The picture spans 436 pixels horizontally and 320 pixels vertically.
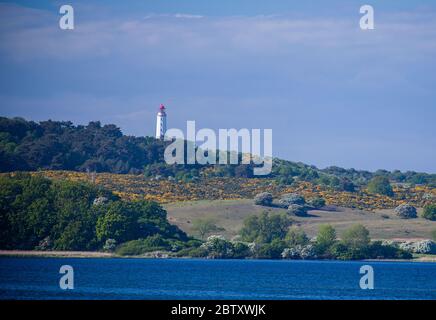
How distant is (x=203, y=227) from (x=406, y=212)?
1244 inches

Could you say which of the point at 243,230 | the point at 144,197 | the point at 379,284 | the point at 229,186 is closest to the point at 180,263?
the point at 243,230

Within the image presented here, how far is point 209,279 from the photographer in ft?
330

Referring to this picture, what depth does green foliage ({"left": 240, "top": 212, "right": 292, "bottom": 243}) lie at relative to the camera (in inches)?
5413

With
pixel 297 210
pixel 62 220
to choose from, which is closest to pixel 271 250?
pixel 297 210

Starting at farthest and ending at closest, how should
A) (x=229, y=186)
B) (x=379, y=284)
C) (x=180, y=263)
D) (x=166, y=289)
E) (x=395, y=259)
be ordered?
1. (x=229, y=186)
2. (x=395, y=259)
3. (x=180, y=263)
4. (x=379, y=284)
5. (x=166, y=289)

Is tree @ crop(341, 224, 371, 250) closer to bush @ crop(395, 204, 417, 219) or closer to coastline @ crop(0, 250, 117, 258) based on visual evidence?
bush @ crop(395, 204, 417, 219)

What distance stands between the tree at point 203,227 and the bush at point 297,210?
13.0 metres

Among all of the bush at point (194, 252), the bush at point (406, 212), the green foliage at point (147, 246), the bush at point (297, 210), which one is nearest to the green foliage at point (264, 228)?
the bush at point (194, 252)

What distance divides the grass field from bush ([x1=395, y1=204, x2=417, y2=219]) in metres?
0.94

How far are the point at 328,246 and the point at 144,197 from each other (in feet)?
126

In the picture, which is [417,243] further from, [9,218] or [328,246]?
[9,218]

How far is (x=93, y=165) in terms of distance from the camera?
619 feet

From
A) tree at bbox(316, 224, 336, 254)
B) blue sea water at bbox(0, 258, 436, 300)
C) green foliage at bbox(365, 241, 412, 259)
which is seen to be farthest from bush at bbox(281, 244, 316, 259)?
green foliage at bbox(365, 241, 412, 259)

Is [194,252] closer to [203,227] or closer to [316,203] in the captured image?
[203,227]
